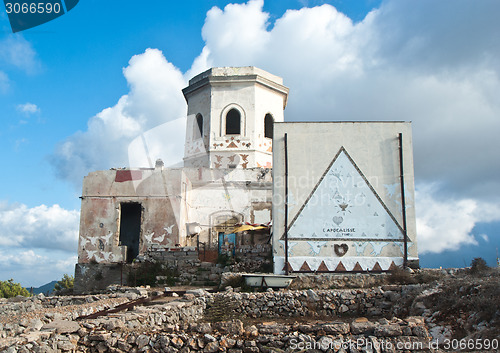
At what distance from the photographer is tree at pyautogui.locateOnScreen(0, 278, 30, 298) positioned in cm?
3675

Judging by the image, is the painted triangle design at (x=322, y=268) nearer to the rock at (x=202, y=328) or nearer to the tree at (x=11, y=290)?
the rock at (x=202, y=328)

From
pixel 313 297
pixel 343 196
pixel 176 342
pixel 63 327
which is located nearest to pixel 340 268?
pixel 343 196

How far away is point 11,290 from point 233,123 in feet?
80.7

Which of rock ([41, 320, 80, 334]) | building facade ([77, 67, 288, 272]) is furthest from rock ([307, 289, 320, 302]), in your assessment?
building facade ([77, 67, 288, 272])

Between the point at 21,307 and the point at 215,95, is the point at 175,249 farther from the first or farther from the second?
the point at 215,95

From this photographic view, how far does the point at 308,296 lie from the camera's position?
1303 centimetres

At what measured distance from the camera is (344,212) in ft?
58.7

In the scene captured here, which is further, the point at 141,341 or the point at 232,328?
the point at 232,328

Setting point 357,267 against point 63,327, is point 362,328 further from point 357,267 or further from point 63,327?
point 357,267

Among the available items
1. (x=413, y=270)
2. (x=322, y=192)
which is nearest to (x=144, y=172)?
(x=322, y=192)

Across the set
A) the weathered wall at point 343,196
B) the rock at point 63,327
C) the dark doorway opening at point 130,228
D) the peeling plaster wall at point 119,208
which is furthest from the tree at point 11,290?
the rock at point 63,327

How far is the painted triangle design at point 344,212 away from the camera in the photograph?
17.7m

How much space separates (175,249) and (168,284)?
184 centimetres

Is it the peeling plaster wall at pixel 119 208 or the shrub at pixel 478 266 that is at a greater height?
the peeling plaster wall at pixel 119 208
